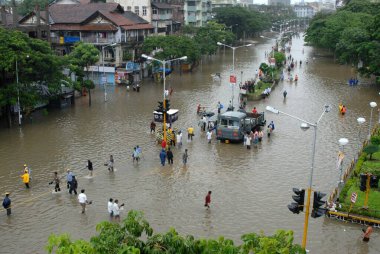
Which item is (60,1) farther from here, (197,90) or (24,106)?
(24,106)

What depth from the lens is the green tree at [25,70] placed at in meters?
35.2

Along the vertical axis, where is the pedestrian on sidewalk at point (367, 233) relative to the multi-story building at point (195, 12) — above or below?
below

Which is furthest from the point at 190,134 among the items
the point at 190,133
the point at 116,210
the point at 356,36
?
the point at 356,36

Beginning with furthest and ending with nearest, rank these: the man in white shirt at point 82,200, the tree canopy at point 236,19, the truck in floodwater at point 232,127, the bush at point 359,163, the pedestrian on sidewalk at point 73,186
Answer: the tree canopy at point 236,19 → the truck in floodwater at point 232,127 → the bush at point 359,163 → the pedestrian on sidewalk at point 73,186 → the man in white shirt at point 82,200

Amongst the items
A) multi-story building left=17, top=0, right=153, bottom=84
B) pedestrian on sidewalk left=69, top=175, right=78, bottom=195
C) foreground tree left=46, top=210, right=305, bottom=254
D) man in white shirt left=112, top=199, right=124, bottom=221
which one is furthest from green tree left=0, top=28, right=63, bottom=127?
foreground tree left=46, top=210, right=305, bottom=254

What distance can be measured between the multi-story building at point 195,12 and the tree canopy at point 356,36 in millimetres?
26830

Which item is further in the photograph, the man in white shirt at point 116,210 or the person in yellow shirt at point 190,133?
the person in yellow shirt at point 190,133

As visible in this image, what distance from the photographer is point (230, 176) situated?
1041 inches

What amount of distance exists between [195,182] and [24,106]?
695 inches

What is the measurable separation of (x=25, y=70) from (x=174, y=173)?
1650 cm

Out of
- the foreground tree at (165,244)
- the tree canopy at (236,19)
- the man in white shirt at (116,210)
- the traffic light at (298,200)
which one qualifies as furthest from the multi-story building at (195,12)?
the foreground tree at (165,244)

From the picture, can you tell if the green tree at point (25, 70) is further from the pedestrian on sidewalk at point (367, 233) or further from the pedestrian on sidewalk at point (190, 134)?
the pedestrian on sidewalk at point (367, 233)

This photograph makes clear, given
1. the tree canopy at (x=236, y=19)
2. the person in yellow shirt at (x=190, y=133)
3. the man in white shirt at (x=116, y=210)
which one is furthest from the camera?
the tree canopy at (x=236, y=19)

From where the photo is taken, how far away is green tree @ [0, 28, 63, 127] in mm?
35188
